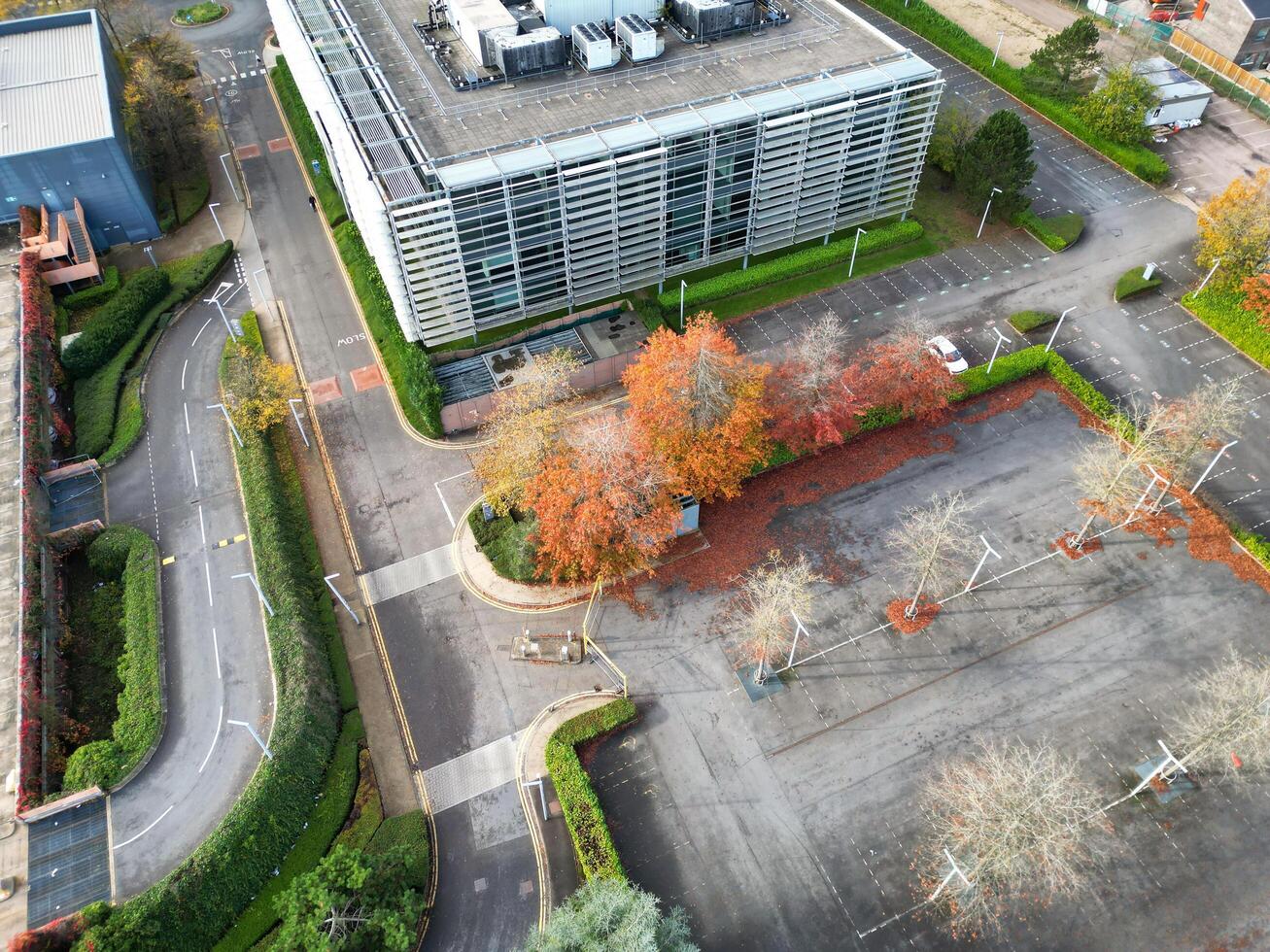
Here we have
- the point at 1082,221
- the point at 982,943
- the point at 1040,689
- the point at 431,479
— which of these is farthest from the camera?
the point at 1082,221

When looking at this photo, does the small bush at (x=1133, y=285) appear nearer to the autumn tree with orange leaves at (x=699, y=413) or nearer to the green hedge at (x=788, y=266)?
the green hedge at (x=788, y=266)

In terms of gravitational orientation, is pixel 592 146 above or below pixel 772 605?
above

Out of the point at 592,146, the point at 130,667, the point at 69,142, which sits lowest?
the point at 130,667

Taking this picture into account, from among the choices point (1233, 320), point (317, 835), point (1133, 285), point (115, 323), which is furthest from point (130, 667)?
Answer: point (1233, 320)

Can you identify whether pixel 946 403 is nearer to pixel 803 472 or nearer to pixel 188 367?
pixel 803 472

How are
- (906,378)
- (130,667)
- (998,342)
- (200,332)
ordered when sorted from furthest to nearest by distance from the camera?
(200,332), (998,342), (906,378), (130,667)

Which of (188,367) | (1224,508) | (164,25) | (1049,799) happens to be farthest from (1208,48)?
(164,25)

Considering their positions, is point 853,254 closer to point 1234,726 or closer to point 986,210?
point 986,210

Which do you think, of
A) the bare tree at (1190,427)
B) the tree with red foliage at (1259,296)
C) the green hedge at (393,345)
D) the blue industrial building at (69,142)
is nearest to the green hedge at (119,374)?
the blue industrial building at (69,142)
